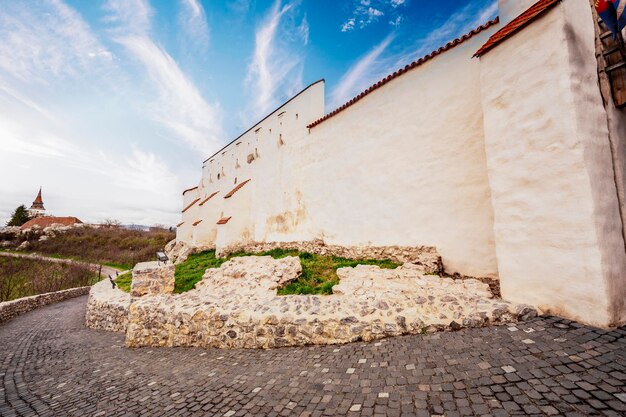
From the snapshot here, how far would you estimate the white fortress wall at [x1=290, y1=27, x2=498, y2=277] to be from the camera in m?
6.49

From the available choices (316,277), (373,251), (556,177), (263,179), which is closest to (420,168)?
(373,251)

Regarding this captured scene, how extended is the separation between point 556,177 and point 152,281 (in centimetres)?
1021

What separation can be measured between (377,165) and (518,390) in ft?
23.8

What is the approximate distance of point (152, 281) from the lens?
26.8 ft

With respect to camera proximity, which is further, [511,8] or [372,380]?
[511,8]

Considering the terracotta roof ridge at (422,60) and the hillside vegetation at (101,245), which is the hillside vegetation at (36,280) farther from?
the terracotta roof ridge at (422,60)

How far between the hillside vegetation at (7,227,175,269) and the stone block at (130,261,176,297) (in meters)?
24.5

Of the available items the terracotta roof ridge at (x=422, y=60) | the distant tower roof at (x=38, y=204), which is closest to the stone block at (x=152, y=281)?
the terracotta roof ridge at (x=422, y=60)

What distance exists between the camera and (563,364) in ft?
9.45

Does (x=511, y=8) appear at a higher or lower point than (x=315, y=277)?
higher

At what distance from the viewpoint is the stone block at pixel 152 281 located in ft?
26.2

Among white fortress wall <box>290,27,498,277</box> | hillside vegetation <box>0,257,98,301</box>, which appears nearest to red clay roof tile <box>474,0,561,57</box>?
white fortress wall <box>290,27,498,277</box>

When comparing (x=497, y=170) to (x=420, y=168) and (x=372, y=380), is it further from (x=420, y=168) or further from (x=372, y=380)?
(x=372, y=380)

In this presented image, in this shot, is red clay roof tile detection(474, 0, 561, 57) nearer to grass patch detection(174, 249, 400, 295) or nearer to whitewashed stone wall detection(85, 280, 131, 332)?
grass patch detection(174, 249, 400, 295)
